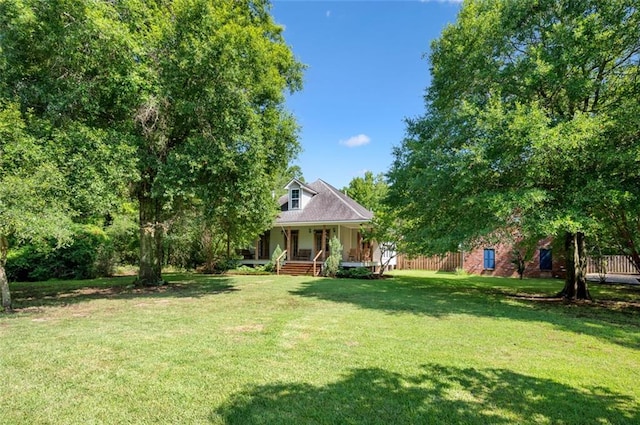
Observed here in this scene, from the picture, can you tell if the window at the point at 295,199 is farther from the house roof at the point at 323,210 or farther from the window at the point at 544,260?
the window at the point at 544,260

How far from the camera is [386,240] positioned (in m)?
18.9

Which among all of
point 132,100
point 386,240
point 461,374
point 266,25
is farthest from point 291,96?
point 461,374

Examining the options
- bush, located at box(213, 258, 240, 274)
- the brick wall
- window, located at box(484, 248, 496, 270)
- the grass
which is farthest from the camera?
window, located at box(484, 248, 496, 270)

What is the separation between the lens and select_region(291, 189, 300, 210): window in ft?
78.8

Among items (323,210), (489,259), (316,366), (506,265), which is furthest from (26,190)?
(506,265)

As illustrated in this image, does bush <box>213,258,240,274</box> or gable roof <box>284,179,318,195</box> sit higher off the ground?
gable roof <box>284,179,318,195</box>

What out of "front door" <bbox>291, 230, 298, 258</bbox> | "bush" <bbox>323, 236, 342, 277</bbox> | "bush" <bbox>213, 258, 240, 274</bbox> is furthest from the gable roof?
"bush" <bbox>213, 258, 240, 274</bbox>

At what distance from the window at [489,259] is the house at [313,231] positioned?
24.4ft

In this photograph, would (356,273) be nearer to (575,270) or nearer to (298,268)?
(298,268)

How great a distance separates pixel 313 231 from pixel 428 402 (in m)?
19.8

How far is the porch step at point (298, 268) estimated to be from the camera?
20.6 meters

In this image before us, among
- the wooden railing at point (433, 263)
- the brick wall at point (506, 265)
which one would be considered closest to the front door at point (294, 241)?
the wooden railing at point (433, 263)

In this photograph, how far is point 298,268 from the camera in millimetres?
21109

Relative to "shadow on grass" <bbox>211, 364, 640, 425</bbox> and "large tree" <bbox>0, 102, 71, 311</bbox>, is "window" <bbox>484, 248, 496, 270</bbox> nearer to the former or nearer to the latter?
"shadow on grass" <bbox>211, 364, 640, 425</bbox>
